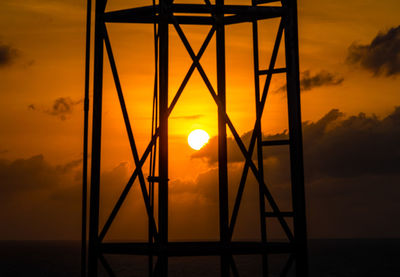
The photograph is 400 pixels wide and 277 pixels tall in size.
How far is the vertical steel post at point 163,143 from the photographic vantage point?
31.4 feet

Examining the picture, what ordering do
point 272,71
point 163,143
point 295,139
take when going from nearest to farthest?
point 163,143 < point 295,139 < point 272,71

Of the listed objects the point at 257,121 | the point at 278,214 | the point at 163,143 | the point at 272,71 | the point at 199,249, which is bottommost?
the point at 199,249

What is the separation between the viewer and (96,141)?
10875mm

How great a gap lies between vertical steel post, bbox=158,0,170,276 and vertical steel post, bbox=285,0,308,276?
2337 mm

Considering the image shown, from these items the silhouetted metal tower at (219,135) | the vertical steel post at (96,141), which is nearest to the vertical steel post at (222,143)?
the silhouetted metal tower at (219,135)

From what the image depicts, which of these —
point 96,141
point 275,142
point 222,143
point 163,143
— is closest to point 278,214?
point 275,142

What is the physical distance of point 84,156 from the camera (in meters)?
10.1

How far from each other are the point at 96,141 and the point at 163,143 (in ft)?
5.36

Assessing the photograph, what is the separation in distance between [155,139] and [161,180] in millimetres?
1676

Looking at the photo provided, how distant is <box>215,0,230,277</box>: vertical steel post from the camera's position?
11.1 m

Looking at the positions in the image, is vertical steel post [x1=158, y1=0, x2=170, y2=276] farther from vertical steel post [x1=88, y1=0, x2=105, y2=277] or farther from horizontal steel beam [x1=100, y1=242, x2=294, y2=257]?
vertical steel post [x1=88, y1=0, x2=105, y2=277]

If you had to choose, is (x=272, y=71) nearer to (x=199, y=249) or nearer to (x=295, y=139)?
(x=295, y=139)

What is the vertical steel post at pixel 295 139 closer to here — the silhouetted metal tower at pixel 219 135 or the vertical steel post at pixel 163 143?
the silhouetted metal tower at pixel 219 135

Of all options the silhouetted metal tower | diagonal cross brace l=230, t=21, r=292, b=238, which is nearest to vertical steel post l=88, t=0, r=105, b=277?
the silhouetted metal tower
